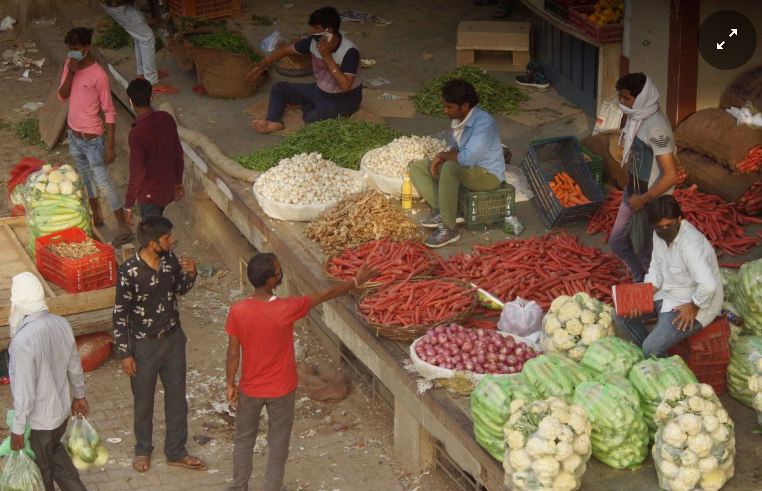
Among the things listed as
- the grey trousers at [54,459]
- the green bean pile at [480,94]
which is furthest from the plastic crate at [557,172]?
the grey trousers at [54,459]

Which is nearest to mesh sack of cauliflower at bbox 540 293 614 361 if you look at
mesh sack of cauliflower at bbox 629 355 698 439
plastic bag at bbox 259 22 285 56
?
mesh sack of cauliflower at bbox 629 355 698 439

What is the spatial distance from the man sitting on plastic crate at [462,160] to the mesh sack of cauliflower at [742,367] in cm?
270

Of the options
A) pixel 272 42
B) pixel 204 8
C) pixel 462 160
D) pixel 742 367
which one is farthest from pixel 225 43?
pixel 742 367

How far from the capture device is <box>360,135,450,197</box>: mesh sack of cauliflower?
9164 mm

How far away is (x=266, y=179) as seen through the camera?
29.8 feet

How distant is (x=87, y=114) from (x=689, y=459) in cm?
642

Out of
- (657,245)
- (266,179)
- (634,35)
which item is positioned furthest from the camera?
(634,35)

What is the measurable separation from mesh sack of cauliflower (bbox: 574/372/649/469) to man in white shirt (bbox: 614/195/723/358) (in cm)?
58

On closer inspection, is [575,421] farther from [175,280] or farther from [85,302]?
[85,302]

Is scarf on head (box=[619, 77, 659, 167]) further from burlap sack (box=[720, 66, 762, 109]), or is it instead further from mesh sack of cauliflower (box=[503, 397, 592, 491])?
burlap sack (box=[720, 66, 762, 109])

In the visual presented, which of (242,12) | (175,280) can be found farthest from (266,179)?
(242,12)

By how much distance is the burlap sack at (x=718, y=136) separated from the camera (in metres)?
8.71

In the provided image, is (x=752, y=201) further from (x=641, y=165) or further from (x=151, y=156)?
(x=151, y=156)

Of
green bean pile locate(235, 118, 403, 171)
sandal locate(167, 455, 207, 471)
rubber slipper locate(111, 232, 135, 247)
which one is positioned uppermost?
green bean pile locate(235, 118, 403, 171)
